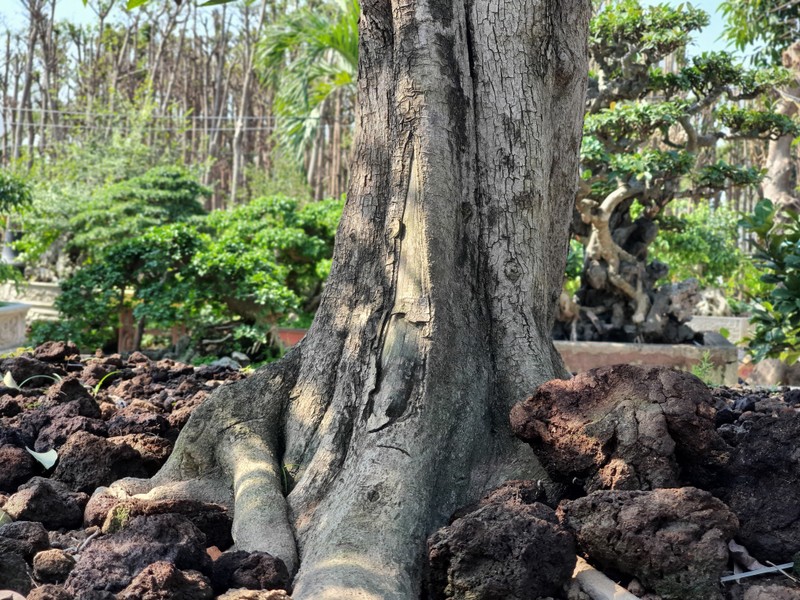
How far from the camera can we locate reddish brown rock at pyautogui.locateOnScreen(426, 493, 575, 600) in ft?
7.81

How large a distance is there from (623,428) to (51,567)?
1789 mm

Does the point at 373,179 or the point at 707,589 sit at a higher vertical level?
the point at 373,179

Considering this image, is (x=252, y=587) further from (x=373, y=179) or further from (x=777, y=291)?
(x=777, y=291)

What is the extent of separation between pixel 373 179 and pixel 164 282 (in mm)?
7794

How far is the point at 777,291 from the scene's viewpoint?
5.41m

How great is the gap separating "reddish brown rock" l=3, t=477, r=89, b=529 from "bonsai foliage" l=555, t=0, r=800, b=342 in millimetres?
6920

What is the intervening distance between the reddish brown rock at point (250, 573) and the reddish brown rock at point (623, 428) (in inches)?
37.0

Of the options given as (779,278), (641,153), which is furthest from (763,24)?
(779,278)

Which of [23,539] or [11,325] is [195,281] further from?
[23,539]

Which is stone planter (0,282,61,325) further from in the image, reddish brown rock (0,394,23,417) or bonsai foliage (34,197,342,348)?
reddish brown rock (0,394,23,417)

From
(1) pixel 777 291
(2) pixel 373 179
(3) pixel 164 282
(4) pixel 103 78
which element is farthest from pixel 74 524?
(4) pixel 103 78

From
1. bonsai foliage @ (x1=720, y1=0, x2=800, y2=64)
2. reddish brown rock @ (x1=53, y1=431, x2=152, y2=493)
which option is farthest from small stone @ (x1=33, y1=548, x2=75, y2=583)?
bonsai foliage @ (x1=720, y1=0, x2=800, y2=64)

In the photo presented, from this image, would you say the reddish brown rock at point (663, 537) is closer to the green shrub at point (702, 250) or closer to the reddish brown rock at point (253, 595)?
the reddish brown rock at point (253, 595)

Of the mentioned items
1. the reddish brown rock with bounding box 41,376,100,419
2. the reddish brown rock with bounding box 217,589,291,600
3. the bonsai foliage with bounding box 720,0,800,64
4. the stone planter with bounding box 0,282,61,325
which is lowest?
the stone planter with bounding box 0,282,61,325
